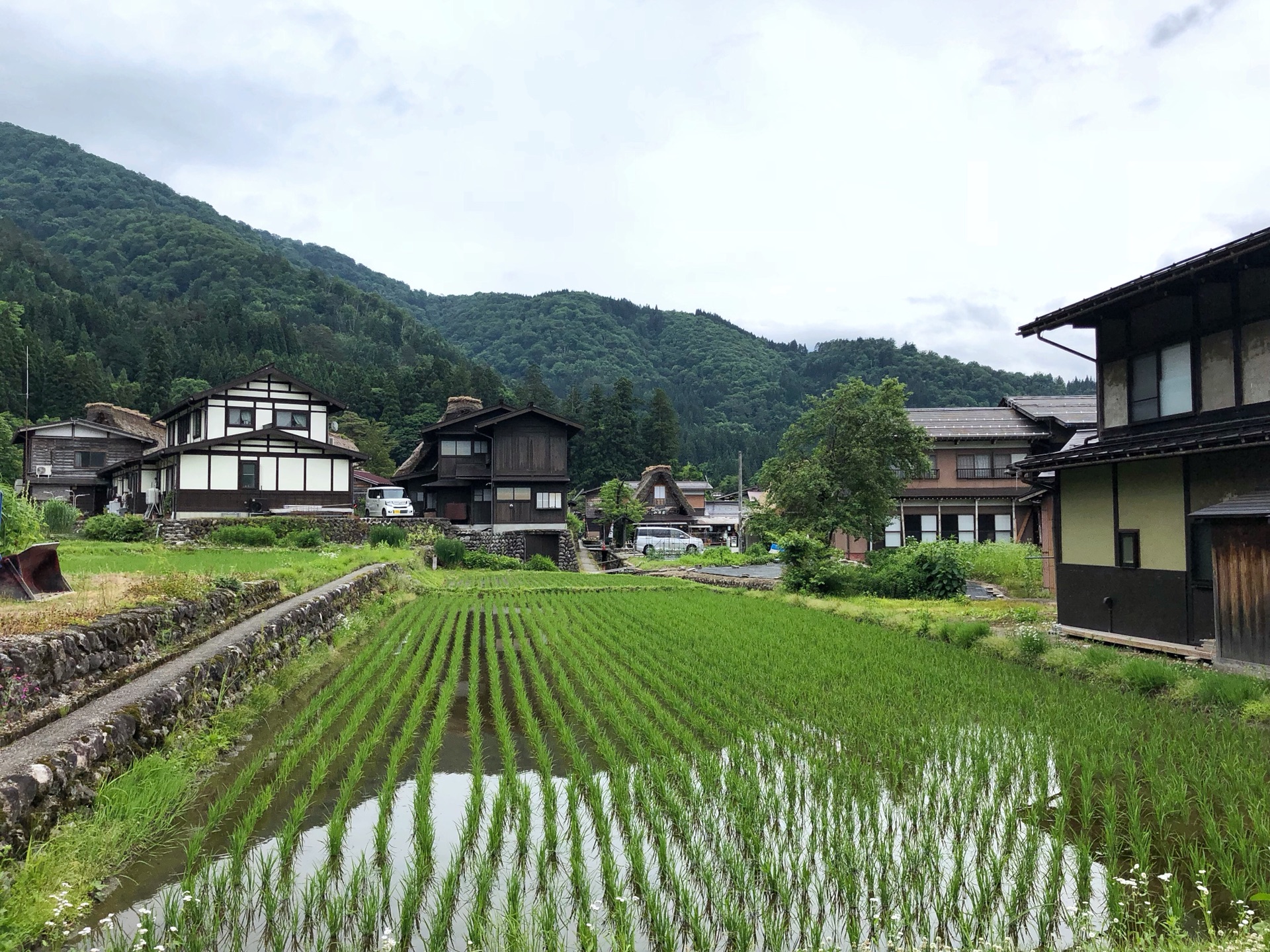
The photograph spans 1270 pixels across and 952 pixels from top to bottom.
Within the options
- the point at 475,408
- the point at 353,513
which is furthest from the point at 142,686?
the point at 475,408

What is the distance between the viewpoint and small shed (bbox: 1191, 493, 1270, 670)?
8.96 metres

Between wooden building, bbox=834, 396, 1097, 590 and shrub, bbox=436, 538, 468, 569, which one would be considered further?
wooden building, bbox=834, 396, 1097, 590

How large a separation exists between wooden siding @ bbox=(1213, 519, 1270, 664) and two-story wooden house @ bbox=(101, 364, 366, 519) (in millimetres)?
29087

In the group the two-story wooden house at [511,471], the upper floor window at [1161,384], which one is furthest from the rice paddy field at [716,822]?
the two-story wooden house at [511,471]

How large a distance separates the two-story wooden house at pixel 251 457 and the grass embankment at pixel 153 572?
5.60m

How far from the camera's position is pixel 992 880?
181 inches

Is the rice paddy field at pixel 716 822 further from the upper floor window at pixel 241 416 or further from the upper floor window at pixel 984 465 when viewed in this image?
the upper floor window at pixel 241 416

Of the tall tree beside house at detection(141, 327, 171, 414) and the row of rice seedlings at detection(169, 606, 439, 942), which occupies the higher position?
the tall tree beside house at detection(141, 327, 171, 414)

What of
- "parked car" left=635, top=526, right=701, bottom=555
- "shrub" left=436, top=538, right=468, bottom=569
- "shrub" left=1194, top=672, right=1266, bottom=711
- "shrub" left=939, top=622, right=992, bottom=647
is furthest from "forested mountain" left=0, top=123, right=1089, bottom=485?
"shrub" left=1194, top=672, right=1266, bottom=711

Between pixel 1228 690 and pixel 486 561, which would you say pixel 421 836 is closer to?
pixel 1228 690

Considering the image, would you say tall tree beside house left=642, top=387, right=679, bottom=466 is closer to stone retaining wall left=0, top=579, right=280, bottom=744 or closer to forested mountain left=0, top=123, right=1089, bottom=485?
forested mountain left=0, top=123, right=1089, bottom=485

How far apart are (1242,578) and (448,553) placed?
26.1m

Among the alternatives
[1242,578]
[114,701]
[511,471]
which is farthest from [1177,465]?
[511,471]

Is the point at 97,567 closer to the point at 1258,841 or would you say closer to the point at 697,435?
the point at 1258,841
